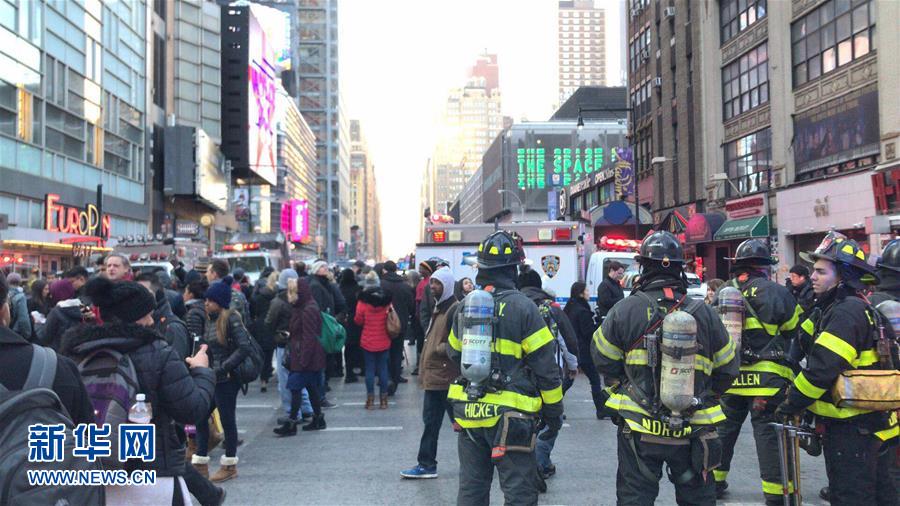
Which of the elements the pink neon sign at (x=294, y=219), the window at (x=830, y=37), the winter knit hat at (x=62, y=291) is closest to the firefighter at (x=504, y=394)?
the winter knit hat at (x=62, y=291)

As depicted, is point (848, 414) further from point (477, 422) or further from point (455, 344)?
point (455, 344)

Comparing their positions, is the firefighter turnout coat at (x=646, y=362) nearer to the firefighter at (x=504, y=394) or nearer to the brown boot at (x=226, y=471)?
the firefighter at (x=504, y=394)

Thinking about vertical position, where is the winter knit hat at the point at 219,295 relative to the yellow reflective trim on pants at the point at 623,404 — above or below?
above

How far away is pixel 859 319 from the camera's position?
14.5 feet

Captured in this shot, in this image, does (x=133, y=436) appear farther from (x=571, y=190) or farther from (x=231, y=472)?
(x=571, y=190)

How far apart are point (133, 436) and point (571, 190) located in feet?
213

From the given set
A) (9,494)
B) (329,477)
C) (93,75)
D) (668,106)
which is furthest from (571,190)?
(9,494)


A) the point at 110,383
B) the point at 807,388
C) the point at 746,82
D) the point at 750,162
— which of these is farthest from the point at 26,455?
the point at 746,82

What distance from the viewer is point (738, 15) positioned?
1205 inches

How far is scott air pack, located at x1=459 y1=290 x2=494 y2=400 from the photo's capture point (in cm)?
429

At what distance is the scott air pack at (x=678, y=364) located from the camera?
395 cm

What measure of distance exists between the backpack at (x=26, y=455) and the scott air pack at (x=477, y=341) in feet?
8.46

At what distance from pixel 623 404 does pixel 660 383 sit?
0.30 meters

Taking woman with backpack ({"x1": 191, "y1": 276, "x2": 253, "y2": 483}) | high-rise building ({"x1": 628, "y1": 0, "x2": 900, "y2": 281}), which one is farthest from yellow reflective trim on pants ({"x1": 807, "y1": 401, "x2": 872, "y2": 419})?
high-rise building ({"x1": 628, "y1": 0, "x2": 900, "y2": 281})
